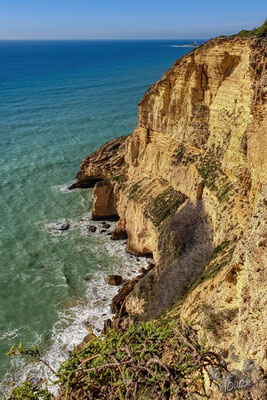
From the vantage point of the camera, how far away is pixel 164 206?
26516 mm

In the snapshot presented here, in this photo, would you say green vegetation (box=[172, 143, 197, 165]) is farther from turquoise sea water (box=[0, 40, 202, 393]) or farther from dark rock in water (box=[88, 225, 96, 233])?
dark rock in water (box=[88, 225, 96, 233])

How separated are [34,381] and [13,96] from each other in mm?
81978

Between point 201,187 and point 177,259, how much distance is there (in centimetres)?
557

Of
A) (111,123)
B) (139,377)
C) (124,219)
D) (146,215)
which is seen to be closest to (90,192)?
(124,219)

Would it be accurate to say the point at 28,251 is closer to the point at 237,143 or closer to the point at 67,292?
the point at 67,292

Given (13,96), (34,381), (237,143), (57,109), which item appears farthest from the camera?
(13,96)

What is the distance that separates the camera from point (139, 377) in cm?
771

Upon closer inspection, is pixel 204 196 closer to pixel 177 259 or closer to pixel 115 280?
pixel 177 259

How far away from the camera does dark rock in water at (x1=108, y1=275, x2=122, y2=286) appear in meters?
25.6

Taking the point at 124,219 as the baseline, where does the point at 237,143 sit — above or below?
above

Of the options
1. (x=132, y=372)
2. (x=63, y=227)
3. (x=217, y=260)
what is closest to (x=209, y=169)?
(x=217, y=260)

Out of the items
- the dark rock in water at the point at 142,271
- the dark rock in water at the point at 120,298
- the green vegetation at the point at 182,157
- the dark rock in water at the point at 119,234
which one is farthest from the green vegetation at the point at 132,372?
the dark rock in water at the point at 119,234

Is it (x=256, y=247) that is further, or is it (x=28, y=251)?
(x=28, y=251)

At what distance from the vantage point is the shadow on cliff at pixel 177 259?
19906 mm
